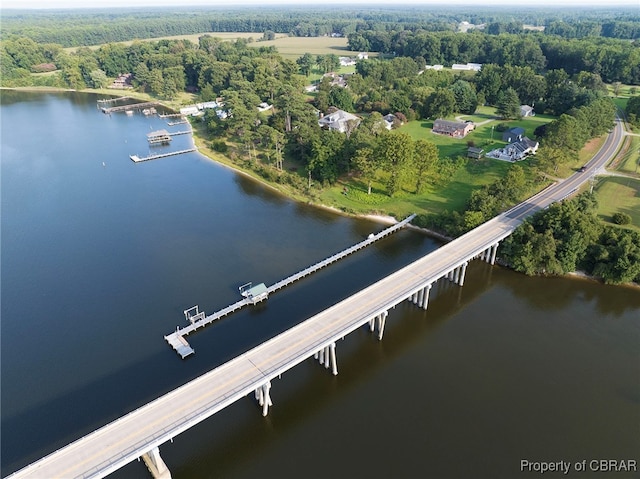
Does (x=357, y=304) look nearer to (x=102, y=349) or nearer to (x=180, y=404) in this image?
(x=180, y=404)

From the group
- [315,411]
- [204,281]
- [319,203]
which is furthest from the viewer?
[319,203]

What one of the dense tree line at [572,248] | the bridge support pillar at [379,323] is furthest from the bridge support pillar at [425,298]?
the dense tree line at [572,248]

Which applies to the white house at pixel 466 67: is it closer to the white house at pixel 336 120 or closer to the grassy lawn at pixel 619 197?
the white house at pixel 336 120

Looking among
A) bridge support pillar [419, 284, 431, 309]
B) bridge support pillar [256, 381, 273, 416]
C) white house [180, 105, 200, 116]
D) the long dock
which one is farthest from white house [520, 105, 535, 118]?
bridge support pillar [256, 381, 273, 416]

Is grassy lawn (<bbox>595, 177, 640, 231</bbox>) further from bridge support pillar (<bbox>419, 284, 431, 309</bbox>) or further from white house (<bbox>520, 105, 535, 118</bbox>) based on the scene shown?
white house (<bbox>520, 105, 535, 118</bbox>)

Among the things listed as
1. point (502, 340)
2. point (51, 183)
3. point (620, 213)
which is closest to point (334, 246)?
point (502, 340)

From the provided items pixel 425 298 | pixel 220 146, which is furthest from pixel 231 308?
pixel 220 146
